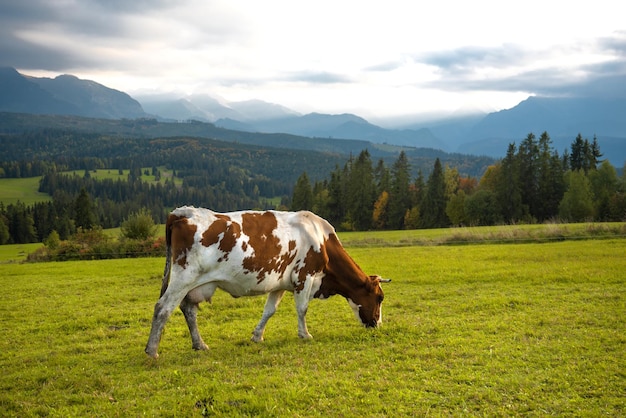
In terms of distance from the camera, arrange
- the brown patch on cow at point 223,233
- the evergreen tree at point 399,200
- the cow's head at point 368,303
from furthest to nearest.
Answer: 1. the evergreen tree at point 399,200
2. the cow's head at point 368,303
3. the brown patch on cow at point 223,233

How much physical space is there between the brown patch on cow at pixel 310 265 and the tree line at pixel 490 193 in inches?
2001

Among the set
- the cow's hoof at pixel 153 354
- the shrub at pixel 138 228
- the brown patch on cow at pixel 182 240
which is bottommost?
the shrub at pixel 138 228

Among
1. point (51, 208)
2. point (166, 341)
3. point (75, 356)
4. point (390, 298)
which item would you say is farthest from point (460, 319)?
point (51, 208)

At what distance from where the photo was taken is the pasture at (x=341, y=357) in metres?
6.62

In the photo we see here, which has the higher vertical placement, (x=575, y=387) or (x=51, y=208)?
(x=575, y=387)

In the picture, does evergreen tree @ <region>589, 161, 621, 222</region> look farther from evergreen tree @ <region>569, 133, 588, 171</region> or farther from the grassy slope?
the grassy slope

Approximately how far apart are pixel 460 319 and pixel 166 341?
23.7 feet

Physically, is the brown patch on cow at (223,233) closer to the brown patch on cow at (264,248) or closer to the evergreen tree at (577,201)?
the brown patch on cow at (264,248)

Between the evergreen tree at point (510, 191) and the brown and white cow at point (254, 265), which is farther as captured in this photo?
the evergreen tree at point (510, 191)

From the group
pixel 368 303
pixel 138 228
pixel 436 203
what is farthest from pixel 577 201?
pixel 368 303

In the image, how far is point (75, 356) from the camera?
9.37m

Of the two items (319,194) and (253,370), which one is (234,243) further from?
(319,194)

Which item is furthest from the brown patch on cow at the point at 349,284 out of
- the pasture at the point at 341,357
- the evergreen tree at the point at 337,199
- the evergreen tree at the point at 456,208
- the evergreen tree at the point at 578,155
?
the evergreen tree at the point at 337,199

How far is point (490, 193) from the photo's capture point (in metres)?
74.2
